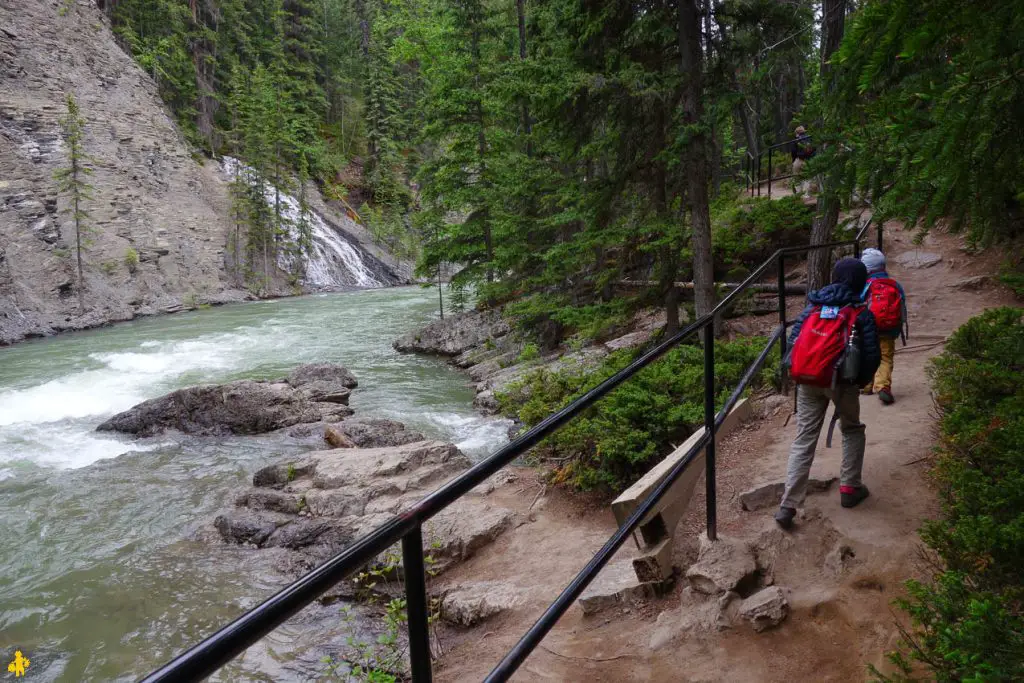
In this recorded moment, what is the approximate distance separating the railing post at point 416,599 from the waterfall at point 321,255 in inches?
1628

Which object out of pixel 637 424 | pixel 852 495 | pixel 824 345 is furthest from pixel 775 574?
pixel 637 424

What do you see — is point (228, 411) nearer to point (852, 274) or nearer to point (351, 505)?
point (351, 505)

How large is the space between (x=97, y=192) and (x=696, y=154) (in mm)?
35254

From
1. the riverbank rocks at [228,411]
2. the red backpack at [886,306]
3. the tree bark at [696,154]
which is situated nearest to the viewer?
the red backpack at [886,306]

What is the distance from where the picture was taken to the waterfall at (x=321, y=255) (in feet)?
136

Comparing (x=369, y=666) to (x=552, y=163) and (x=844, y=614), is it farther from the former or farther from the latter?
(x=552, y=163)

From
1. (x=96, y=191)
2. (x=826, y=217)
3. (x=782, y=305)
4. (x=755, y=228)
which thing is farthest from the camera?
(x=96, y=191)

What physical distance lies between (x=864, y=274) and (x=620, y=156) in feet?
22.0

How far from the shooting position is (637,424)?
6.43 meters

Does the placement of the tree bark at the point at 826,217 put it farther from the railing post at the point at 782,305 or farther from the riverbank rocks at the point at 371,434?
the riverbank rocks at the point at 371,434

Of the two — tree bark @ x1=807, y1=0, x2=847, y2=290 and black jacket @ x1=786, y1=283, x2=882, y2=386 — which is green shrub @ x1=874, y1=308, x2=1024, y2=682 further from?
tree bark @ x1=807, y1=0, x2=847, y2=290

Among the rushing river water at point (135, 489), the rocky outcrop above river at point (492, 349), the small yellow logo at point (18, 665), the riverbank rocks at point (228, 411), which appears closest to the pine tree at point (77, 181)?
the rushing river water at point (135, 489)

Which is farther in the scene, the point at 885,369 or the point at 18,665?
the point at 885,369

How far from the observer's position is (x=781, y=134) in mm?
31312
